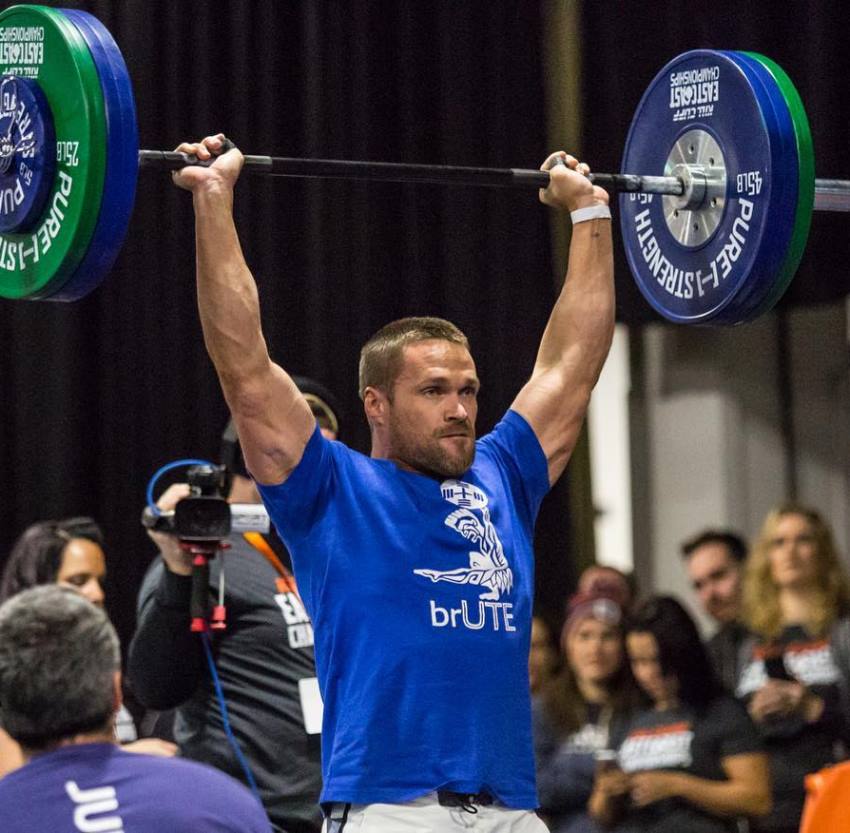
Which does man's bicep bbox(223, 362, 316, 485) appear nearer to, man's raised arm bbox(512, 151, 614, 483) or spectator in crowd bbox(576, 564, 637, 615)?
man's raised arm bbox(512, 151, 614, 483)

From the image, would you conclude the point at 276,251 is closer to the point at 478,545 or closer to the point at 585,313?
the point at 585,313

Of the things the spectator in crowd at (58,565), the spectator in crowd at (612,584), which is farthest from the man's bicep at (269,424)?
the spectator in crowd at (612,584)

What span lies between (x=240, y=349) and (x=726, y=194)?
1064 millimetres

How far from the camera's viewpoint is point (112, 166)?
8.99 feet

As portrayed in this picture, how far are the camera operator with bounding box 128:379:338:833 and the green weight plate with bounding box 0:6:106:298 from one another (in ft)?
2.47

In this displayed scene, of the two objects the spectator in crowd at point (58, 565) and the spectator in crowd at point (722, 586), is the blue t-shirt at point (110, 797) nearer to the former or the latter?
the spectator in crowd at point (58, 565)

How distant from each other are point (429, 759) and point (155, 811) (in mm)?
546

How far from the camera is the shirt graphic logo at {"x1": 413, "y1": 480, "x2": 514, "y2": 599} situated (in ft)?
→ 9.14

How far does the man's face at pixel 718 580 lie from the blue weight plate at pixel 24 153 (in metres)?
2.72

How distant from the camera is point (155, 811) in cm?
226

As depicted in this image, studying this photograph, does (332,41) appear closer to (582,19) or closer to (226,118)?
(226,118)

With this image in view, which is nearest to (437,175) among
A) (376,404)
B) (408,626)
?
(376,404)

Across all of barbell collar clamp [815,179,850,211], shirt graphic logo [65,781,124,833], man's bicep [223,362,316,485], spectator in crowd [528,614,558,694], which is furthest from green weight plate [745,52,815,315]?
spectator in crowd [528,614,558,694]

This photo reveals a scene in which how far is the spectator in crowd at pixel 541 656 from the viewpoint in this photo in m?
5.12
